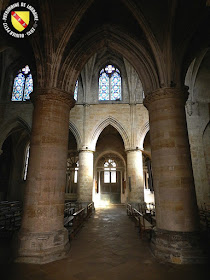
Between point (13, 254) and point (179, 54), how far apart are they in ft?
25.8

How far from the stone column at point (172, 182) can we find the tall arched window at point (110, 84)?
9.45m

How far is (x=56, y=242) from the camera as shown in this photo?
457 centimetres

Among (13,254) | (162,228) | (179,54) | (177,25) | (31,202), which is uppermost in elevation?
(177,25)

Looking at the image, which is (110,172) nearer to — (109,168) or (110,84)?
(109,168)

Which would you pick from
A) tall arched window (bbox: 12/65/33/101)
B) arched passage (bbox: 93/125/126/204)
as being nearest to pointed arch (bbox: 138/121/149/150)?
arched passage (bbox: 93/125/126/204)

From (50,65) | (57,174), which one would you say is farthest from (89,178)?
(50,65)

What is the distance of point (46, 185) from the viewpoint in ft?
16.3

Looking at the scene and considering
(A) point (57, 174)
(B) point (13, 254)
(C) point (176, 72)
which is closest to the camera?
(B) point (13, 254)

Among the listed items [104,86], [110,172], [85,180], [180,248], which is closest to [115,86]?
[104,86]

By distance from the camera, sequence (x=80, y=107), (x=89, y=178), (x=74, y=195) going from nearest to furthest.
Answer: (x=89, y=178)
(x=80, y=107)
(x=74, y=195)

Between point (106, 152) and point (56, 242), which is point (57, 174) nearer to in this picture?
point (56, 242)

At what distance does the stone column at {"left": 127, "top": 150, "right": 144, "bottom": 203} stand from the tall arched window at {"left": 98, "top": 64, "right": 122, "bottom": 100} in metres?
5.29

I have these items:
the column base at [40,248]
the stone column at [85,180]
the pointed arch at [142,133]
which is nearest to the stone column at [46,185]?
the column base at [40,248]

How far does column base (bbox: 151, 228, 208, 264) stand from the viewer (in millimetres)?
4082
